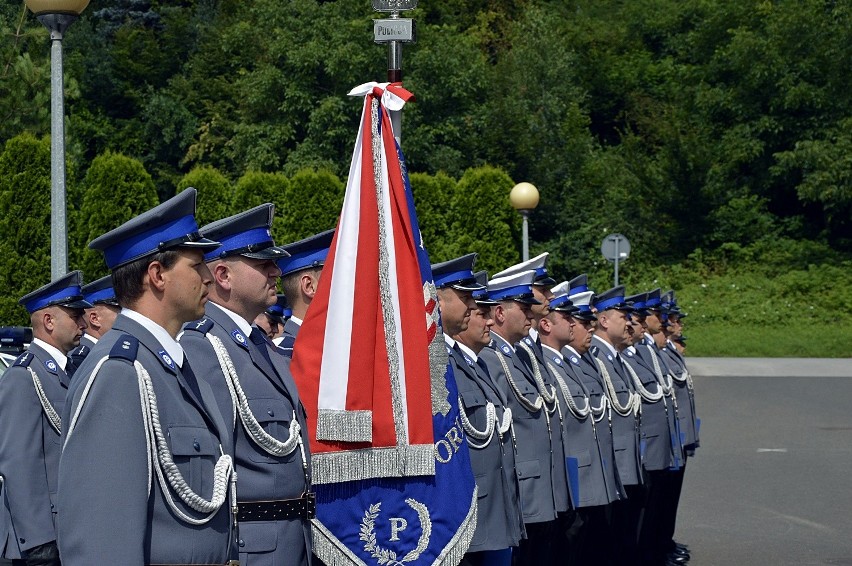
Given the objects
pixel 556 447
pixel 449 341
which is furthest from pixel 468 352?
pixel 556 447

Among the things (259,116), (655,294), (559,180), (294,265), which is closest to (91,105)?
(259,116)

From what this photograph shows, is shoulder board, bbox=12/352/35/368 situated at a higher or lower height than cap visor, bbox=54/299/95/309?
lower

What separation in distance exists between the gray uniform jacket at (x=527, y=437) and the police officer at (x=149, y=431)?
3.43m

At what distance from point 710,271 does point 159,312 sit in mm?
34171

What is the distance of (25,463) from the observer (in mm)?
5141

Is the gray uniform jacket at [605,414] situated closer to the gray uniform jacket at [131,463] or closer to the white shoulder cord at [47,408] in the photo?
the white shoulder cord at [47,408]

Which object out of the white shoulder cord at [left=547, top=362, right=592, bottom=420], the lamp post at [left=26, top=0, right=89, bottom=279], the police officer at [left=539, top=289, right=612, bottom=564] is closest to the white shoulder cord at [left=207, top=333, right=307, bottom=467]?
the police officer at [left=539, top=289, right=612, bottom=564]

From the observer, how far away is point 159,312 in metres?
3.35

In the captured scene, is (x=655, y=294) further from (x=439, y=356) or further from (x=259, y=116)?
(x=259, y=116)

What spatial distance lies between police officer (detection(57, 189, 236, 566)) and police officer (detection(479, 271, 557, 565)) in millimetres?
3475

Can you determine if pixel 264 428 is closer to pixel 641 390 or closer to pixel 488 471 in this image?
pixel 488 471

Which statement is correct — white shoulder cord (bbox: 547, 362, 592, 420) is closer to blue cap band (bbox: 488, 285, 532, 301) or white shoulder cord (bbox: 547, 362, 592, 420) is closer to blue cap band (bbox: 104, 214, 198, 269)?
blue cap band (bbox: 488, 285, 532, 301)

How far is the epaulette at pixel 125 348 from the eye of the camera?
10.4ft

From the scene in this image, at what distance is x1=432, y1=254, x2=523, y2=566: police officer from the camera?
598 cm
